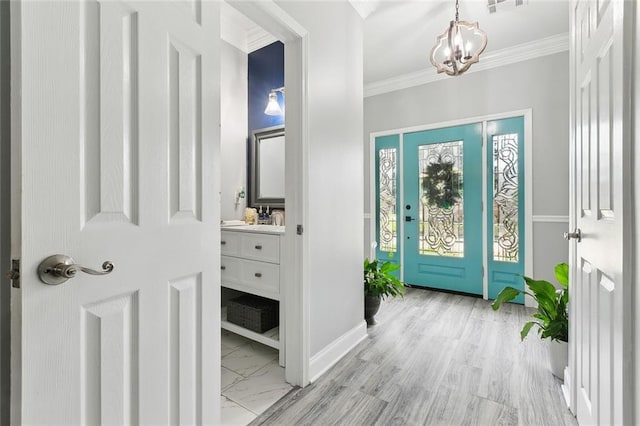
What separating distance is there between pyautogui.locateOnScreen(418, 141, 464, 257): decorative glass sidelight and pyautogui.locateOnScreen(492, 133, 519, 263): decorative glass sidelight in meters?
0.35

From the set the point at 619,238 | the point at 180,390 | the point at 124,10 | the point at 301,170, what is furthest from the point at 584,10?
the point at 180,390

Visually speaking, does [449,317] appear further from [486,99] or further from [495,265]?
[486,99]

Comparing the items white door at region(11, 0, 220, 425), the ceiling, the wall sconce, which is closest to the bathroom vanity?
white door at region(11, 0, 220, 425)

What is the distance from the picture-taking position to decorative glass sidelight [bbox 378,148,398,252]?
4113 millimetres

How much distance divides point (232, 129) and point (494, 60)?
9.47ft

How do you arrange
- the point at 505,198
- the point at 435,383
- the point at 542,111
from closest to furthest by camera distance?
the point at 435,383
the point at 542,111
the point at 505,198

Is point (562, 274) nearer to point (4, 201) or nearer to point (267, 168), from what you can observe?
point (267, 168)

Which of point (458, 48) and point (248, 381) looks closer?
point (248, 381)

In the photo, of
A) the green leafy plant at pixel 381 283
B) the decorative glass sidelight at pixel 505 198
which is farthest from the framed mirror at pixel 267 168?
the decorative glass sidelight at pixel 505 198

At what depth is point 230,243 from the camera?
2340 mm

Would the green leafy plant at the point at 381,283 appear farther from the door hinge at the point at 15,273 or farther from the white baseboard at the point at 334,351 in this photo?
the door hinge at the point at 15,273

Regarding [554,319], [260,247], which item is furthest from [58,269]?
[554,319]

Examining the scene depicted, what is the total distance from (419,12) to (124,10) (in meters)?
2.61

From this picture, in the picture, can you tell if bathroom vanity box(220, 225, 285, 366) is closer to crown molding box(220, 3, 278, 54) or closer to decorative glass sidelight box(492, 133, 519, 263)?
crown molding box(220, 3, 278, 54)
